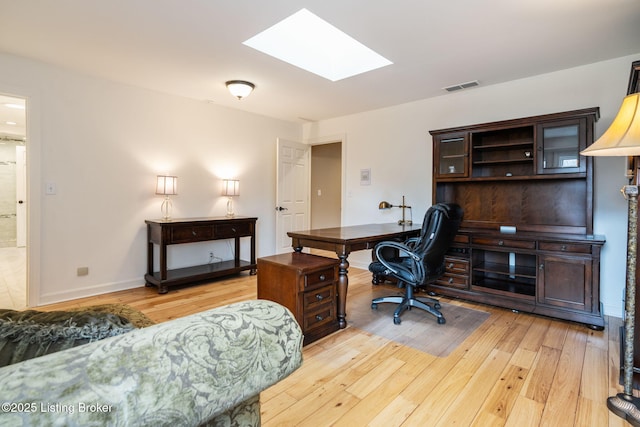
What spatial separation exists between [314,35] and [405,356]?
2.95 metres

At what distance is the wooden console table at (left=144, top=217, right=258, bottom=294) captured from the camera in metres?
3.67

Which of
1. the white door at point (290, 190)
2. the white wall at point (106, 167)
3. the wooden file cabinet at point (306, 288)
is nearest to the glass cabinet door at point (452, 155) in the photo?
the wooden file cabinet at point (306, 288)

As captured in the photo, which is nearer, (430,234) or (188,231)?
(430,234)

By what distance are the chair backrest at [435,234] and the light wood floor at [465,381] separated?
26.6 inches

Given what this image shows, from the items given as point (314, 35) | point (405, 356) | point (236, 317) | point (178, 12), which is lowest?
point (405, 356)

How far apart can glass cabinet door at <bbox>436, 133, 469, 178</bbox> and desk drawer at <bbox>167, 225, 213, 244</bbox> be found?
2.90 m

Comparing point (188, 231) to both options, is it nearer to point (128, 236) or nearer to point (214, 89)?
point (128, 236)

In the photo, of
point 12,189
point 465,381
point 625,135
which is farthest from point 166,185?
point 12,189

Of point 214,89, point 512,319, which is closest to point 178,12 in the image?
point 214,89

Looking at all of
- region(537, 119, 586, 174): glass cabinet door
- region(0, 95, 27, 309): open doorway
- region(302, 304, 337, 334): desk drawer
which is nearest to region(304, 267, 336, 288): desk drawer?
region(302, 304, 337, 334): desk drawer

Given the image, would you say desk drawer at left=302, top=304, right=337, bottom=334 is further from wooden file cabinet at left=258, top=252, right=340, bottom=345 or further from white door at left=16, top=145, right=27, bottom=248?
white door at left=16, top=145, right=27, bottom=248

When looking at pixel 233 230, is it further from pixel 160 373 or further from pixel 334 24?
pixel 160 373

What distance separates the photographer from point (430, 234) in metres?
2.71

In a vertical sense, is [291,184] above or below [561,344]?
above
